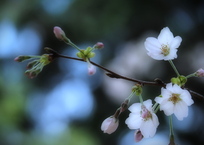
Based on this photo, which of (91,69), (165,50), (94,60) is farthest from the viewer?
(94,60)

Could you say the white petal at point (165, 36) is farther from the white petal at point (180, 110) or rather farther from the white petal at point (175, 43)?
the white petal at point (180, 110)

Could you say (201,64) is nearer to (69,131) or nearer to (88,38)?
(88,38)

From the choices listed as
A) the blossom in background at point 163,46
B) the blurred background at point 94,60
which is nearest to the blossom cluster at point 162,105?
the blossom in background at point 163,46

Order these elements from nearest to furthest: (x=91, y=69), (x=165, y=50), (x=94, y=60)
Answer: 1. (x=91, y=69)
2. (x=165, y=50)
3. (x=94, y=60)

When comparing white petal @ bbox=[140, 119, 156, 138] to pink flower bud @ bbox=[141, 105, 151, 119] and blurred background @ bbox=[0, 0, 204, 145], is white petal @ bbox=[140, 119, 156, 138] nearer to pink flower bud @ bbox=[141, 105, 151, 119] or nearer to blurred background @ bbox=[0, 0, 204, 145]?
pink flower bud @ bbox=[141, 105, 151, 119]

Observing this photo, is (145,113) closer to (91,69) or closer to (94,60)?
(91,69)

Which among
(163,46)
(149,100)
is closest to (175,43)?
(163,46)
